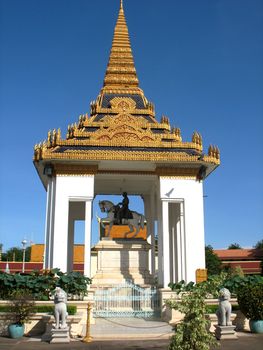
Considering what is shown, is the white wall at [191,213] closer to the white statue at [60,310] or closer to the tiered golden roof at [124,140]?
the tiered golden roof at [124,140]

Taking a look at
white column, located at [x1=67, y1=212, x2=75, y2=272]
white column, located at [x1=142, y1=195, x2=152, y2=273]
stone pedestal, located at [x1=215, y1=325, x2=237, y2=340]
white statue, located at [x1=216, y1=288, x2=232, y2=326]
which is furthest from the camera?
white column, located at [x1=67, y1=212, x2=75, y2=272]

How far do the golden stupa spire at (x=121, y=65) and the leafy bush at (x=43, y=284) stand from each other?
34.4 feet

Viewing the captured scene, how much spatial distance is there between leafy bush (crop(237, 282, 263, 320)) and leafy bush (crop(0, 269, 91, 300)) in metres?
5.11

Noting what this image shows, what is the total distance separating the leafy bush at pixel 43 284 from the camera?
13.4m

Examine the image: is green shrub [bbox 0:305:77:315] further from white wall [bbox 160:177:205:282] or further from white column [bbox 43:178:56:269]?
white wall [bbox 160:177:205:282]

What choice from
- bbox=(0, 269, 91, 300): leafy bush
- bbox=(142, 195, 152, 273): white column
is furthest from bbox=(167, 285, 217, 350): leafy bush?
bbox=(142, 195, 152, 273): white column

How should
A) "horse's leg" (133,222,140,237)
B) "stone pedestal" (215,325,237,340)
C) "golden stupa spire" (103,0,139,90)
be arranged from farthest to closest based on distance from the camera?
1. "golden stupa spire" (103,0,139,90)
2. "horse's leg" (133,222,140,237)
3. "stone pedestal" (215,325,237,340)

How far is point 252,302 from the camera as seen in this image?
11.9 meters

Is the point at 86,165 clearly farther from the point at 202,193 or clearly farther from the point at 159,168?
the point at 202,193

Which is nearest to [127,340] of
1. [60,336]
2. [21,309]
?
[60,336]

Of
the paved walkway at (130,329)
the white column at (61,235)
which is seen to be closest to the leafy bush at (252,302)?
the paved walkway at (130,329)

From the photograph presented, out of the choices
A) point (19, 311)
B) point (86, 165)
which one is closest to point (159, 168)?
point (86, 165)

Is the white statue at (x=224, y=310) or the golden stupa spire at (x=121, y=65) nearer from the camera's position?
the white statue at (x=224, y=310)

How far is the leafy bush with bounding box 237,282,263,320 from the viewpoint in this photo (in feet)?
38.9
